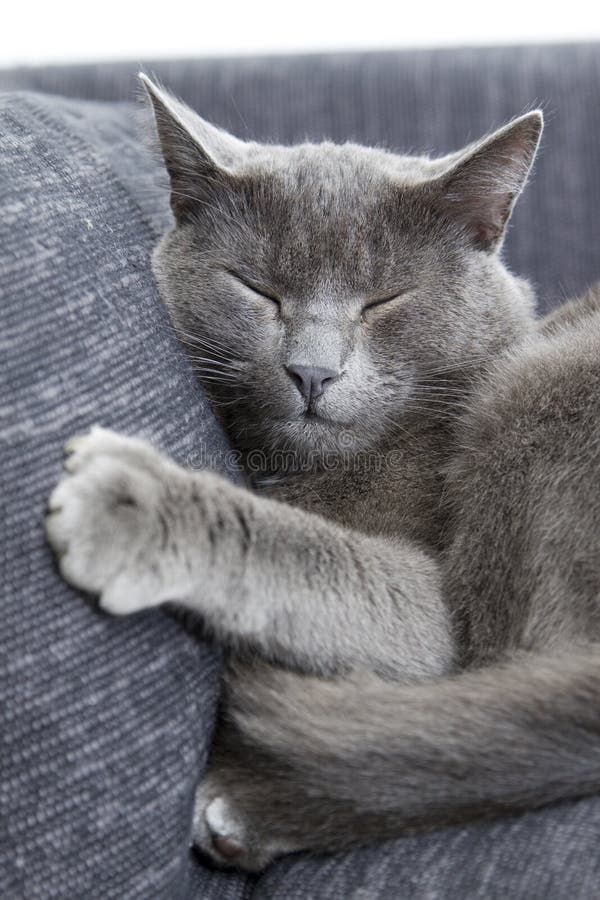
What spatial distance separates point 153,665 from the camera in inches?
33.6

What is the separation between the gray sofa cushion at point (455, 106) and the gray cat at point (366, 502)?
805 mm

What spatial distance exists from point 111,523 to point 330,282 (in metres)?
0.44

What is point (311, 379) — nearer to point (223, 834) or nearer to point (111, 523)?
point (111, 523)

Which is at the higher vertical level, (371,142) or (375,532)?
(371,142)

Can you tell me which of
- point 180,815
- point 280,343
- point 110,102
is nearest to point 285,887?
point 180,815

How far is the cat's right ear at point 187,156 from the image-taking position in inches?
45.0

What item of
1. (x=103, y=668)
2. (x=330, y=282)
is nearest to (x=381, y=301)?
(x=330, y=282)

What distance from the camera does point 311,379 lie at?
1059 millimetres

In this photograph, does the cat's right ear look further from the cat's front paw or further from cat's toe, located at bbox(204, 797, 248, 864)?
cat's toe, located at bbox(204, 797, 248, 864)

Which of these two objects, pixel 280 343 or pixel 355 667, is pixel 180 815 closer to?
pixel 355 667

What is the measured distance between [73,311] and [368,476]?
0.45m

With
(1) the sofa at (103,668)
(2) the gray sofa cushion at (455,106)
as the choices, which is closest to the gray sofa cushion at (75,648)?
(1) the sofa at (103,668)

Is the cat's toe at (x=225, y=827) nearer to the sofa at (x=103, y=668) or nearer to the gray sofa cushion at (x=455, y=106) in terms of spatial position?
the sofa at (x=103, y=668)

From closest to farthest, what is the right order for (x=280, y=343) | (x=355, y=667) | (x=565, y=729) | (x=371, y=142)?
(x=565, y=729)
(x=355, y=667)
(x=280, y=343)
(x=371, y=142)
